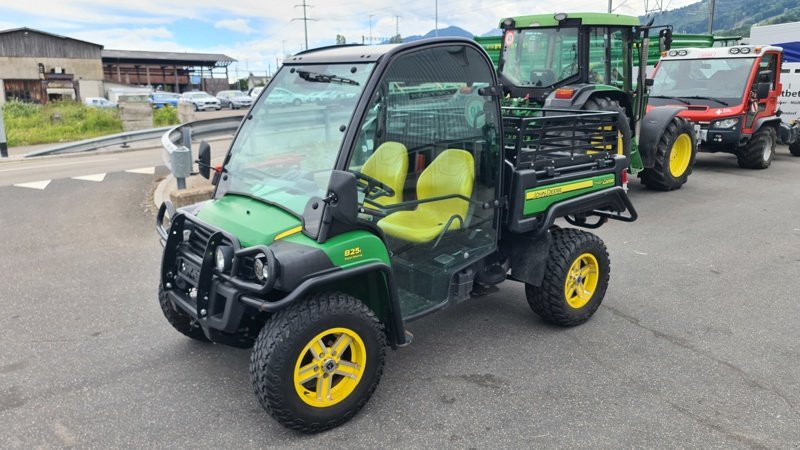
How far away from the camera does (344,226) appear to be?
305 cm

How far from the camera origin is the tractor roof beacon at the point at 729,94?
1032 cm

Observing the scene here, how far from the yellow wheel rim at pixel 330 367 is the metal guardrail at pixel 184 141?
3558mm

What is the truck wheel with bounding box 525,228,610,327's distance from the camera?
4180 mm

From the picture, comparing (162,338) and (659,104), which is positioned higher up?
(659,104)

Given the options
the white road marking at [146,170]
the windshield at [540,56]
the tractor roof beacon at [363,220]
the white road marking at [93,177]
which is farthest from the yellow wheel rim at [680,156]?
the white road marking at [93,177]

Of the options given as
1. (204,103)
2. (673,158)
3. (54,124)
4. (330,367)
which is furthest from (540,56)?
(204,103)

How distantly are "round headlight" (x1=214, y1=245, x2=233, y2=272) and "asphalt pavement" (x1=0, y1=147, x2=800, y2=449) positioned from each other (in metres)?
0.87

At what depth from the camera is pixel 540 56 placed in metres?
8.66

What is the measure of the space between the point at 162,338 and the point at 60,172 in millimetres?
8037

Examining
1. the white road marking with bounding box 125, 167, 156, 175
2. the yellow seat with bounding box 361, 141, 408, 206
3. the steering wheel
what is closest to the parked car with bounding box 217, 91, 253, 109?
the white road marking with bounding box 125, 167, 156, 175

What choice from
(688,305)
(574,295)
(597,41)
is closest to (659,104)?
(597,41)

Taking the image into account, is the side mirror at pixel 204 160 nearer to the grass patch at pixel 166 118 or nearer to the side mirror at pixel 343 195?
the side mirror at pixel 343 195

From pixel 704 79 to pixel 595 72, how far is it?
3.84 m

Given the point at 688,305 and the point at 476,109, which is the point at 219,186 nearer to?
the point at 476,109
